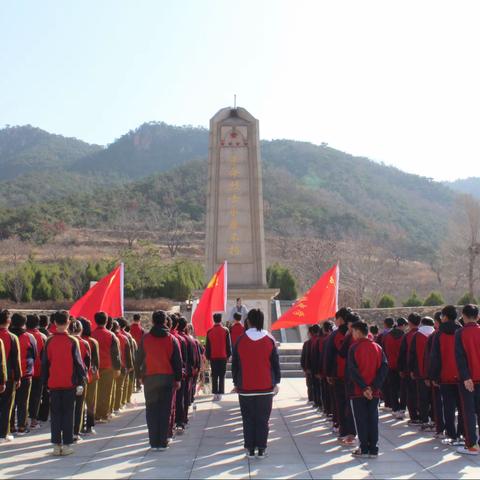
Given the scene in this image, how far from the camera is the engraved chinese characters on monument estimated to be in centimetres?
1908

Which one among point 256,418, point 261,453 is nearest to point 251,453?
point 261,453

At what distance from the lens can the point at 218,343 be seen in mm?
11281

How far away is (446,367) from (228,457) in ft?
8.27

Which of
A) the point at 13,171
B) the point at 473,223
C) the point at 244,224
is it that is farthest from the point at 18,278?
the point at 13,171

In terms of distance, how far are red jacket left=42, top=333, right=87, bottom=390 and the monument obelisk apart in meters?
12.1

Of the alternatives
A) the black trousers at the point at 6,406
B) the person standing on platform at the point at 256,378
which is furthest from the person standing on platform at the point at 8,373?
the person standing on platform at the point at 256,378

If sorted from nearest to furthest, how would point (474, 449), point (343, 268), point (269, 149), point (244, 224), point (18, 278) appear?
point (474, 449) < point (244, 224) < point (18, 278) < point (343, 268) < point (269, 149)

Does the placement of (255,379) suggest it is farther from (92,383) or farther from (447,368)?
(92,383)

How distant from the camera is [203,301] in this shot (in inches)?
394

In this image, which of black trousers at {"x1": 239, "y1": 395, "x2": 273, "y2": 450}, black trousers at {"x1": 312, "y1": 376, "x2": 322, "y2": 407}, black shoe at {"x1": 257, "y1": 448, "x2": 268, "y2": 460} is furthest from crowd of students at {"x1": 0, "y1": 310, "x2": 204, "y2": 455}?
black trousers at {"x1": 312, "y1": 376, "x2": 322, "y2": 407}

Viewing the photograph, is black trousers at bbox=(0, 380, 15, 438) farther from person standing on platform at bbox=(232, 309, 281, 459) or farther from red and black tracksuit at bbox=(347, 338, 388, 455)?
red and black tracksuit at bbox=(347, 338, 388, 455)

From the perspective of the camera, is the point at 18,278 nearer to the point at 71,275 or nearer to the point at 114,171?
the point at 71,275

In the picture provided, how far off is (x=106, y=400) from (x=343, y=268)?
33151 mm

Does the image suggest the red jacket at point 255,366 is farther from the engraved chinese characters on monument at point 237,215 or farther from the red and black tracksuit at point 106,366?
the engraved chinese characters on monument at point 237,215
